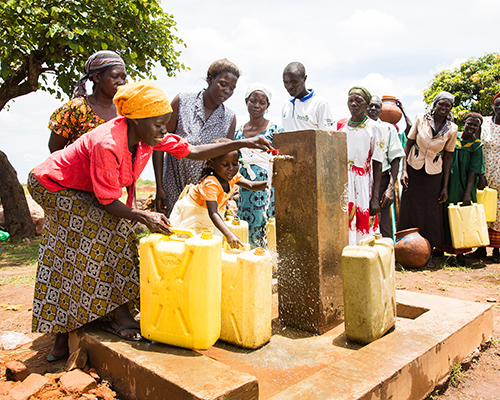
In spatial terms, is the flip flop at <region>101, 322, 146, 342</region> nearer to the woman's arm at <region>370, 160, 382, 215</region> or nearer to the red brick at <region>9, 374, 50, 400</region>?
the red brick at <region>9, 374, 50, 400</region>

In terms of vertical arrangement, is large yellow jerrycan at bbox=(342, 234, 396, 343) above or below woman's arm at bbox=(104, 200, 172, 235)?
below

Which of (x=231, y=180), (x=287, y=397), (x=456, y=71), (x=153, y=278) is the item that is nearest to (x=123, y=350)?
(x=153, y=278)

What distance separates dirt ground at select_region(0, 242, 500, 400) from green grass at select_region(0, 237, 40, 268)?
0.16 metres

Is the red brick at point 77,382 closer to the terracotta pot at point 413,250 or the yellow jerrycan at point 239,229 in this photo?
the yellow jerrycan at point 239,229

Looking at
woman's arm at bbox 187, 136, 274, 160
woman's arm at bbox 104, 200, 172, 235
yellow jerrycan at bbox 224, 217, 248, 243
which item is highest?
woman's arm at bbox 187, 136, 274, 160

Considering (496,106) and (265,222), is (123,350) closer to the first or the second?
(265,222)

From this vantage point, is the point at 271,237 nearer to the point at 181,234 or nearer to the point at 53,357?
the point at 181,234

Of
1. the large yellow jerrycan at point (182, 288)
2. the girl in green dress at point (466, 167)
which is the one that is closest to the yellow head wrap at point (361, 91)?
the girl in green dress at point (466, 167)

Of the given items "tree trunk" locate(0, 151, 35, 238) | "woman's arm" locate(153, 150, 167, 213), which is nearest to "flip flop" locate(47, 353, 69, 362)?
"woman's arm" locate(153, 150, 167, 213)

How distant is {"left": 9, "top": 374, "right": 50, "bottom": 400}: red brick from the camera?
7.02 feet

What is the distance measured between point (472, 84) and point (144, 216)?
1771 cm

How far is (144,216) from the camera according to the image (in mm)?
2494

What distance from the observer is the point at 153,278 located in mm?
2412

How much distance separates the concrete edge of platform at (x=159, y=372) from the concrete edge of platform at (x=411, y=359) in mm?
237
